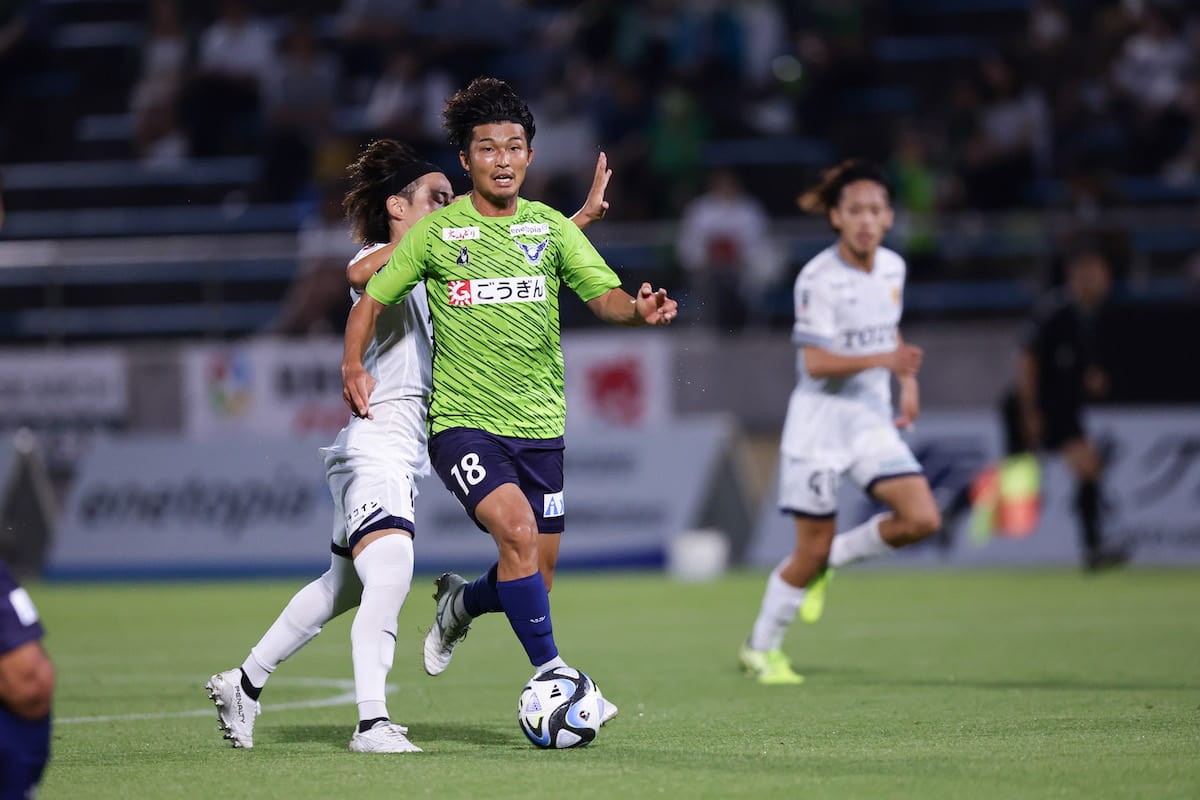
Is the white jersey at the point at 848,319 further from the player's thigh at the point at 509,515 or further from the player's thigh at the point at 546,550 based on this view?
the player's thigh at the point at 509,515

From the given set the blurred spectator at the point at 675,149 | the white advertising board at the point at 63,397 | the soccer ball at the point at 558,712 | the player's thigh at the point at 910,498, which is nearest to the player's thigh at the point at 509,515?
the soccer ball at the point at 558,712

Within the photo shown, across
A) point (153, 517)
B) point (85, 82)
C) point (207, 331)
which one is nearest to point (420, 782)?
point (153, 517)

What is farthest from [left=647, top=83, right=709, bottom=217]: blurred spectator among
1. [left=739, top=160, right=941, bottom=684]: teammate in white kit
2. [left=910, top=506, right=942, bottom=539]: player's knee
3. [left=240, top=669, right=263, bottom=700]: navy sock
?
[left=240, top=669, right=263, bottom=700]: navy sock

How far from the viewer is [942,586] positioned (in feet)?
49.1

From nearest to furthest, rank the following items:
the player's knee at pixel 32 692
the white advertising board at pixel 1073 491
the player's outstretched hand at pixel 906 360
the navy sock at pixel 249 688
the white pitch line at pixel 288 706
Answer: the player's knee at pixel 32 692
the navy sock at pixel 249 688
the white pitch line at pixel 288 706
the player's outstretched hand at pixel 906 360
the white advertising board at pixel 1073 491

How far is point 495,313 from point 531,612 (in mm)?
1113

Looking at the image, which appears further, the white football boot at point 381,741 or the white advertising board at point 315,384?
the white advertising board at point 315,384

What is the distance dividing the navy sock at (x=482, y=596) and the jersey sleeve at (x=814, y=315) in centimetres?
266

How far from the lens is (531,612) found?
21.4ft

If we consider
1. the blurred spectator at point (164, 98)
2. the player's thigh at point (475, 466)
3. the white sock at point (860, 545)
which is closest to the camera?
the player's thigh at point (475, 466)

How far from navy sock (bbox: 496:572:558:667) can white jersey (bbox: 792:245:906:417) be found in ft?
10.4

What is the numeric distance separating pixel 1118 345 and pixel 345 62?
34.8ft

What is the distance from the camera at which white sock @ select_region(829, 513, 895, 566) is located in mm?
9492

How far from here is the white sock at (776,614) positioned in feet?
30.1
